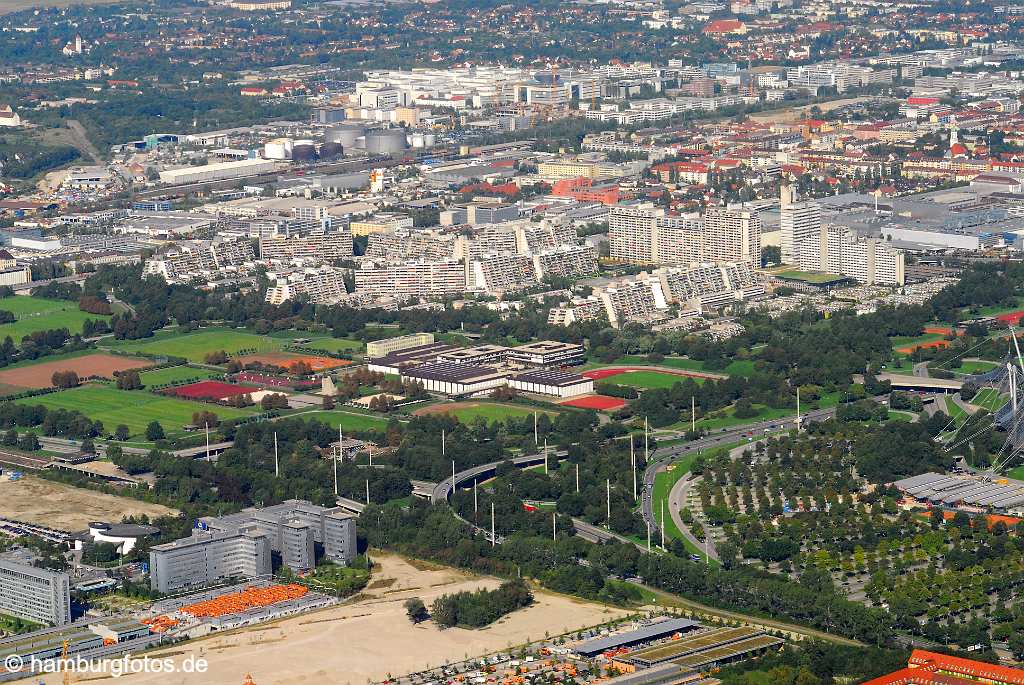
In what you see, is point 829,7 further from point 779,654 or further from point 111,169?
point 779,654

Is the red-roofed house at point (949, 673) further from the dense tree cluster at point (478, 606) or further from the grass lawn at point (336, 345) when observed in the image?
the grass lawn at point (336, 345)

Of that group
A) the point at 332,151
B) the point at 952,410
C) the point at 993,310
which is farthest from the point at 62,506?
the point at 332,151

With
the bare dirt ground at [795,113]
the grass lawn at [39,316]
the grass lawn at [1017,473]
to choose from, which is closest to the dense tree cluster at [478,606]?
the grass lawn at [1017,473]

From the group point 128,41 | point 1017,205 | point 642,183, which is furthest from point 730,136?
point 128,41

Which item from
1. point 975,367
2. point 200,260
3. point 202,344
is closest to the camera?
point 975,367

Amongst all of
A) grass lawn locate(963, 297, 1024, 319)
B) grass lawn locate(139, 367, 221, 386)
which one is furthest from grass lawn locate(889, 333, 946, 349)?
grass lawn locate(139, 367, 221, 386)

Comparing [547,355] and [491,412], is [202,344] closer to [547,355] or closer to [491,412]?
[547,355]
